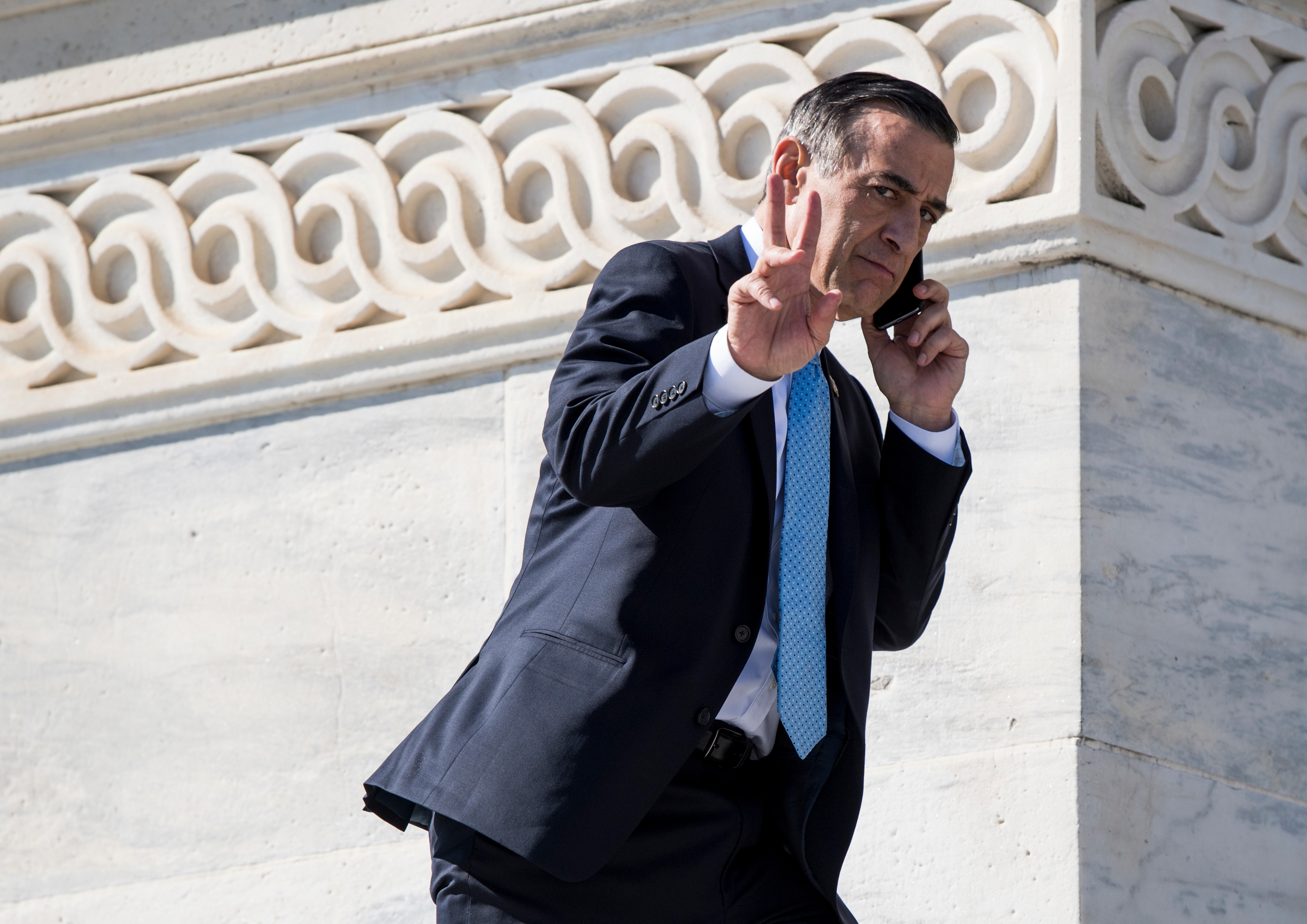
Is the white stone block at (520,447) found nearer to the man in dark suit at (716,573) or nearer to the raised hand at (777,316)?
the man in dark suit at (716,573)

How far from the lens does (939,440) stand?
2480 mm

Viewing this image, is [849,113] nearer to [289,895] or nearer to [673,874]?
[673,874]

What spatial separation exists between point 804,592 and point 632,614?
240mm

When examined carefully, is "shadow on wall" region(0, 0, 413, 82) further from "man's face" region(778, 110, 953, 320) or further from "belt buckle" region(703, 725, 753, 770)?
"belt buckle" region(703, 725, 753, 770)

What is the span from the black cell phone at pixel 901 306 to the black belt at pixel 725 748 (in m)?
0.62

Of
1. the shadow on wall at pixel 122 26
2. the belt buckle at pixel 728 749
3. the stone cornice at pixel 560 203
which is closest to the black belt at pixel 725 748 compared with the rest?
the belt buckle at pixel 728 749

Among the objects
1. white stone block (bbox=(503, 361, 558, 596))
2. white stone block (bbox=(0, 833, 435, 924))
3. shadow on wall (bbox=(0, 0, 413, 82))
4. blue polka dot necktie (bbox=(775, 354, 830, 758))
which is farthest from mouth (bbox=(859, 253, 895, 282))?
shadow on wall (bbox=(0, 0, 413, 82))

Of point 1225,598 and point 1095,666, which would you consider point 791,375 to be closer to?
point 1095,666

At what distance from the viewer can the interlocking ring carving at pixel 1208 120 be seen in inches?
138

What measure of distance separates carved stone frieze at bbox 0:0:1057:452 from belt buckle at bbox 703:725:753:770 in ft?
5.02

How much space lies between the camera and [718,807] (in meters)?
2.23

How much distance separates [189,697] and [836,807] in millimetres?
1927

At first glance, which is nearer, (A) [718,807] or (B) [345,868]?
(A) [718,807]

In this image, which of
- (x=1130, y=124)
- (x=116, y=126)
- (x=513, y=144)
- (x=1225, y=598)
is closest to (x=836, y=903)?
(x=1225, y=598)
